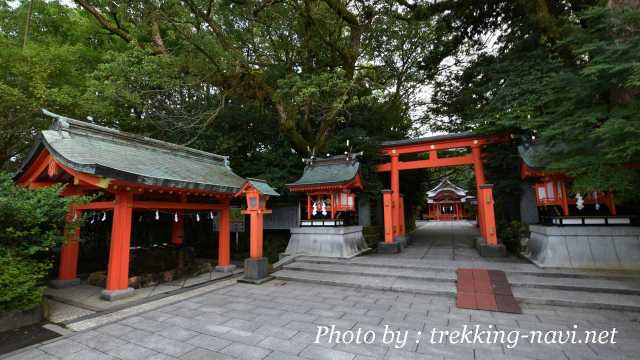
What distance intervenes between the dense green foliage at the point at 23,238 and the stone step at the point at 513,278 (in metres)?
6.30

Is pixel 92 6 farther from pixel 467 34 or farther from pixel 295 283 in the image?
pixel 467 34

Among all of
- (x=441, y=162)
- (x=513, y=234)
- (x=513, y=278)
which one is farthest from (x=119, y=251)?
(x=513, y=234)

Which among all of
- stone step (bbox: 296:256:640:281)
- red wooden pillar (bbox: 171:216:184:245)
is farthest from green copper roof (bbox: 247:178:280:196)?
red wooden pillar (bbox: 171:216:184:245)

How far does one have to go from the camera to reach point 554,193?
8633 millimetres

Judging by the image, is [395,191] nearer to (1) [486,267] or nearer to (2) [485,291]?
(1) [486,267]

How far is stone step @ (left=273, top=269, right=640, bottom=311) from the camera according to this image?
5441mm

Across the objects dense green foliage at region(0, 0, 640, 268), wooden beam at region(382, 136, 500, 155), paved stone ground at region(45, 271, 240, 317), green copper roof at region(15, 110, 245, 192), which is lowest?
paved stone ground at region(45, 271, 240, 317)

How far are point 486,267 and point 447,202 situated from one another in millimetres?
26483

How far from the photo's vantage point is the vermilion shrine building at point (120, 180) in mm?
6434

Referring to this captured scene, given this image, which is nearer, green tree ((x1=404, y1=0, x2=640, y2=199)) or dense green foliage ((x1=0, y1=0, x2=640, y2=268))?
green tree ((x1=404, y1=0, x2=640, y2=199))

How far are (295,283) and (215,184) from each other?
398cm

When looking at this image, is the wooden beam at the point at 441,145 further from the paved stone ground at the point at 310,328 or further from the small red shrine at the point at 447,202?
the small red shrine at the point at 447,202

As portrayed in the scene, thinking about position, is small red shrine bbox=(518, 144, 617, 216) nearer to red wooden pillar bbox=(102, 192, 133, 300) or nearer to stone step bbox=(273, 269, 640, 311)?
stone step bbox=(273, 269, 640, 311)

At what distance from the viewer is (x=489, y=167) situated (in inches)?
484
